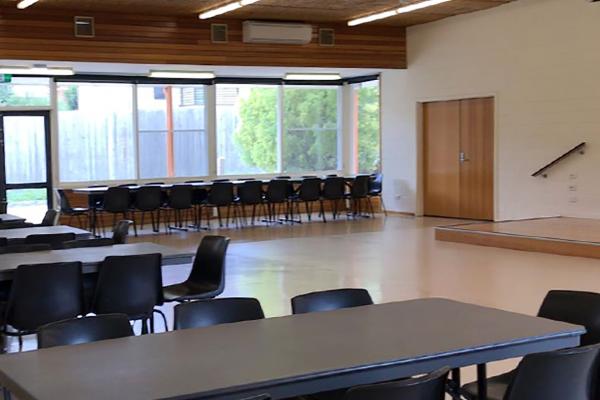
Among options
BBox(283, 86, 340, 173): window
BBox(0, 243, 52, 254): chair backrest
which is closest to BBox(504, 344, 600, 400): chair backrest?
BBox(0, 243, 52, 254): chair backrest

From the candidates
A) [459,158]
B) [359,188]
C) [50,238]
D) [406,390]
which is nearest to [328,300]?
[406,390]

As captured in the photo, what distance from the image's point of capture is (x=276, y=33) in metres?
14.0

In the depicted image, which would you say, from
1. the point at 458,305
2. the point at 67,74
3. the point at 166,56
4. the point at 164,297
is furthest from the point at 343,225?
the point at 458,305

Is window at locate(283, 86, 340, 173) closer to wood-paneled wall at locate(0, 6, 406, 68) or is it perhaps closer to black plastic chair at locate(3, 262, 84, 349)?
wood-paneled wall at locate(0, 6, 406, 68)

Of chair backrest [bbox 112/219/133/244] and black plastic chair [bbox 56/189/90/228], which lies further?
black plastic chair [bbox 56/189/90/228]

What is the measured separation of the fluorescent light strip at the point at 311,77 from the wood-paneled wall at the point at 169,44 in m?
1.24

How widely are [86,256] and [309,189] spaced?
380 inches

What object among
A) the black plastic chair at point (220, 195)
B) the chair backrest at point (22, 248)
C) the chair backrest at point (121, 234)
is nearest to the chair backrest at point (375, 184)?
the black plastic chair at point (220, 195)

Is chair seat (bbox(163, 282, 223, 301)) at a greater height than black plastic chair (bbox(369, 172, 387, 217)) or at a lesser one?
lesser

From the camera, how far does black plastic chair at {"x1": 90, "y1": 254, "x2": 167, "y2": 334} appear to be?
202 inches

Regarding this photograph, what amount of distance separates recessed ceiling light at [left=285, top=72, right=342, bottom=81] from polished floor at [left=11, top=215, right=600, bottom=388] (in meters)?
4.10

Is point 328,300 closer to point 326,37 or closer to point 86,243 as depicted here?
point 86,243

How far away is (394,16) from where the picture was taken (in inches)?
561

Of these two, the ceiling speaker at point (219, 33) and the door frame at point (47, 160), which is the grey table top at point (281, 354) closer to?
the ceiling speaker at point (219, 33)
